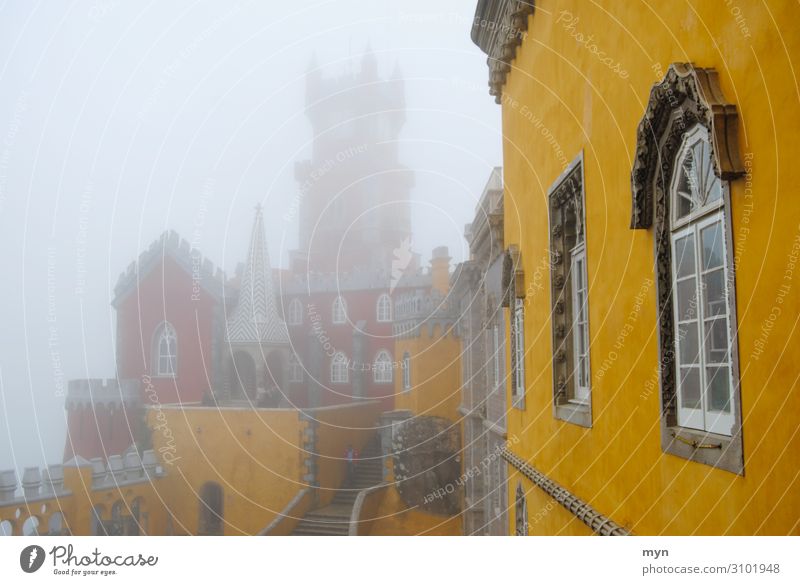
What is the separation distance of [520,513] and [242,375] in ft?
76.7

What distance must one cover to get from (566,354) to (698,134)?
11.6 feet

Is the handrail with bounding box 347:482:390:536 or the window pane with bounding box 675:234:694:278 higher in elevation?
the window pane with bounding box 675:234:694:278

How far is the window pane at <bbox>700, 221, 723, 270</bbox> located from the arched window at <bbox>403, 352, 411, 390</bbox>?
22.3 metres

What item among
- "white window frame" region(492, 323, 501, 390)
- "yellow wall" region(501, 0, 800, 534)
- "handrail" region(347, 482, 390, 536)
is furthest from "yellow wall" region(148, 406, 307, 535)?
"yellow wall" region(501, 0, 800, 534)

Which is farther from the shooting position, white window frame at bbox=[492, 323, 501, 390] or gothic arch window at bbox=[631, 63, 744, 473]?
white window frame at bbox=[492, 323, 501, 390]

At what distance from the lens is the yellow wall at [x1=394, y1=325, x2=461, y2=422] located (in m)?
24.7

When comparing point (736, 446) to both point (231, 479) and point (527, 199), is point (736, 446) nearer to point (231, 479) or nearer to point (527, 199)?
point (527, 199)

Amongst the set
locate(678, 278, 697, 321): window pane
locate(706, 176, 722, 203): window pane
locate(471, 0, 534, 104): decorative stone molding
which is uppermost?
locate(471, 0, 534, 104): decorative stone molding

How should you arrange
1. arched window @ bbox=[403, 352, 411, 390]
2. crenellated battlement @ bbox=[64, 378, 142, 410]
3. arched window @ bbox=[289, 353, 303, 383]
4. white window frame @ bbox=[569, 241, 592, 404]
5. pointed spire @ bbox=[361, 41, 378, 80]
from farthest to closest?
1. pointed spire @ bbox=[361, 41, 378, 80]
2. arched window @ bbox=[289, 353, 303, 383]
3. crenellated battlement @ bbox=[64, 378, 142, 410]
4. arched window @ bbox=[403, 352, 411, 390]
5. white window frame @ bbox=[569, 241, 592, 404]

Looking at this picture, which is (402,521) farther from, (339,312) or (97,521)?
(339,312)

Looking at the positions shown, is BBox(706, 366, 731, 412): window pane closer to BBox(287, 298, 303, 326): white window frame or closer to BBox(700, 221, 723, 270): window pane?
BBox(700, 221, 723, 270): window pane

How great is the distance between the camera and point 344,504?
80.5ft

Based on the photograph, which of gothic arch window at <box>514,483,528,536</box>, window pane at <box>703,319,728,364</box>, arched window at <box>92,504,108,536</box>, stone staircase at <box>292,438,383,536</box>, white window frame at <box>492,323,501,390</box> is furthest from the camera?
stone staircase at <box>292,438,383,536</box>

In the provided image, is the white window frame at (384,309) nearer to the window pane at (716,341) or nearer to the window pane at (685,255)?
the window pane at (685,255)
